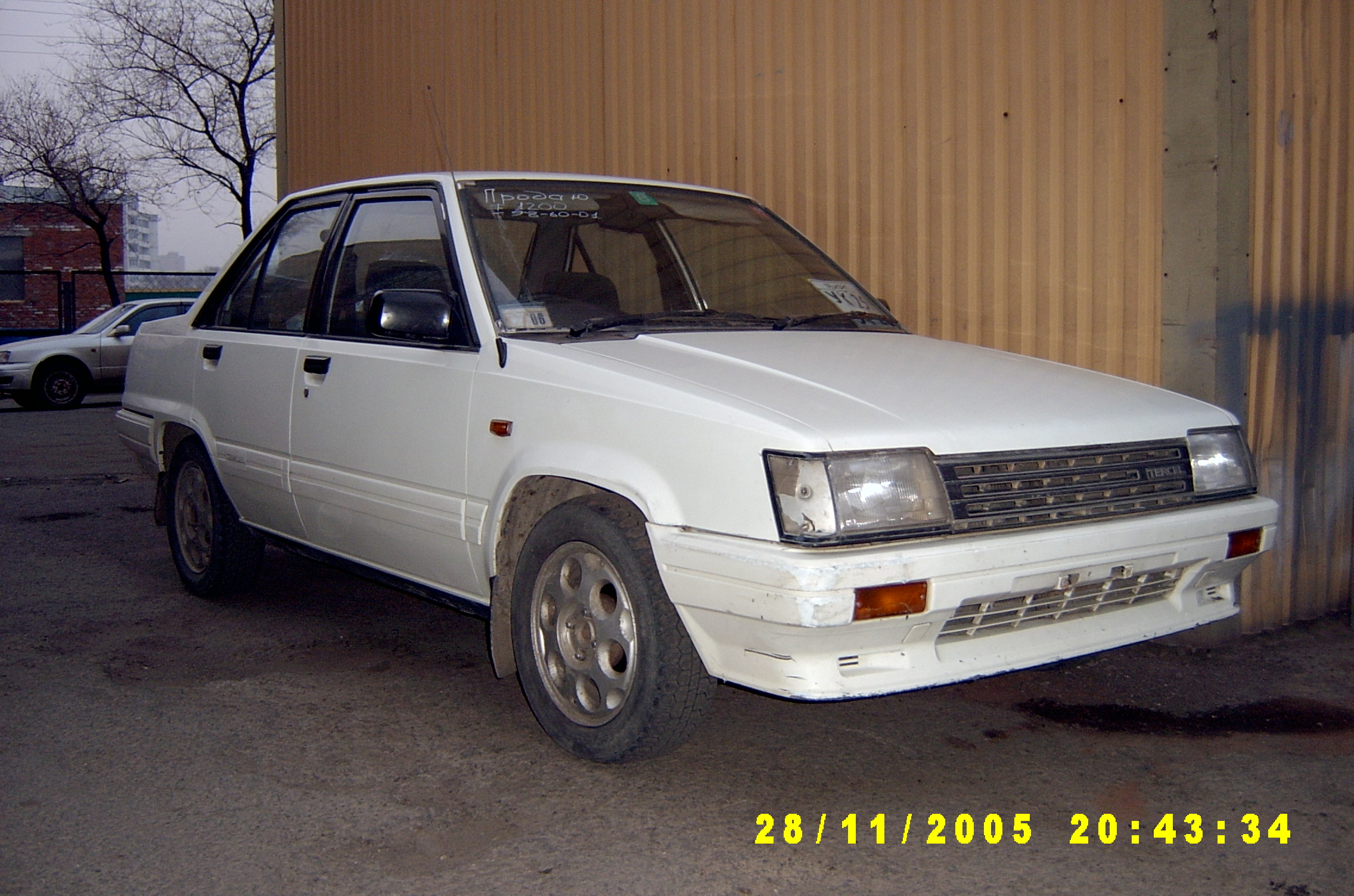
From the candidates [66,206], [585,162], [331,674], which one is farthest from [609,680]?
[66,206]

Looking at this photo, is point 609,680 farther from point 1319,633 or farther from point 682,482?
point 1319,633

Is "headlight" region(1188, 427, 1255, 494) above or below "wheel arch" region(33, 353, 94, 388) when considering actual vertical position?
above

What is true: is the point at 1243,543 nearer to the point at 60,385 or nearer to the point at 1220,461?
the point at 1220,461

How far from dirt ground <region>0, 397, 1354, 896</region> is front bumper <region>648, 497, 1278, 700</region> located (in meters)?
0.38

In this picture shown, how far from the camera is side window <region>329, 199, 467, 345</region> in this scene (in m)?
4.11

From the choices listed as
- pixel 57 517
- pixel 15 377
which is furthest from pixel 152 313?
pixel 57 517

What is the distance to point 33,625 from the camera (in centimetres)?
499

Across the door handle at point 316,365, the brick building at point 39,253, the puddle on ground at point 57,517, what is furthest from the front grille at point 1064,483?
the brick building at point 39,253

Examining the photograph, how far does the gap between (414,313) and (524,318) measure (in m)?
0.33

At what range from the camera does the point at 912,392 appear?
3.32 metres

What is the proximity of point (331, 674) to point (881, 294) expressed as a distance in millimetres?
2972

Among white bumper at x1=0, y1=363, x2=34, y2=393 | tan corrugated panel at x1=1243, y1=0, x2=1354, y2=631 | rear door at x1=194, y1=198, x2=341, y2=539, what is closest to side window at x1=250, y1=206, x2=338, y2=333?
rear door at x1=194, y1=198, x2=341, y2=539
